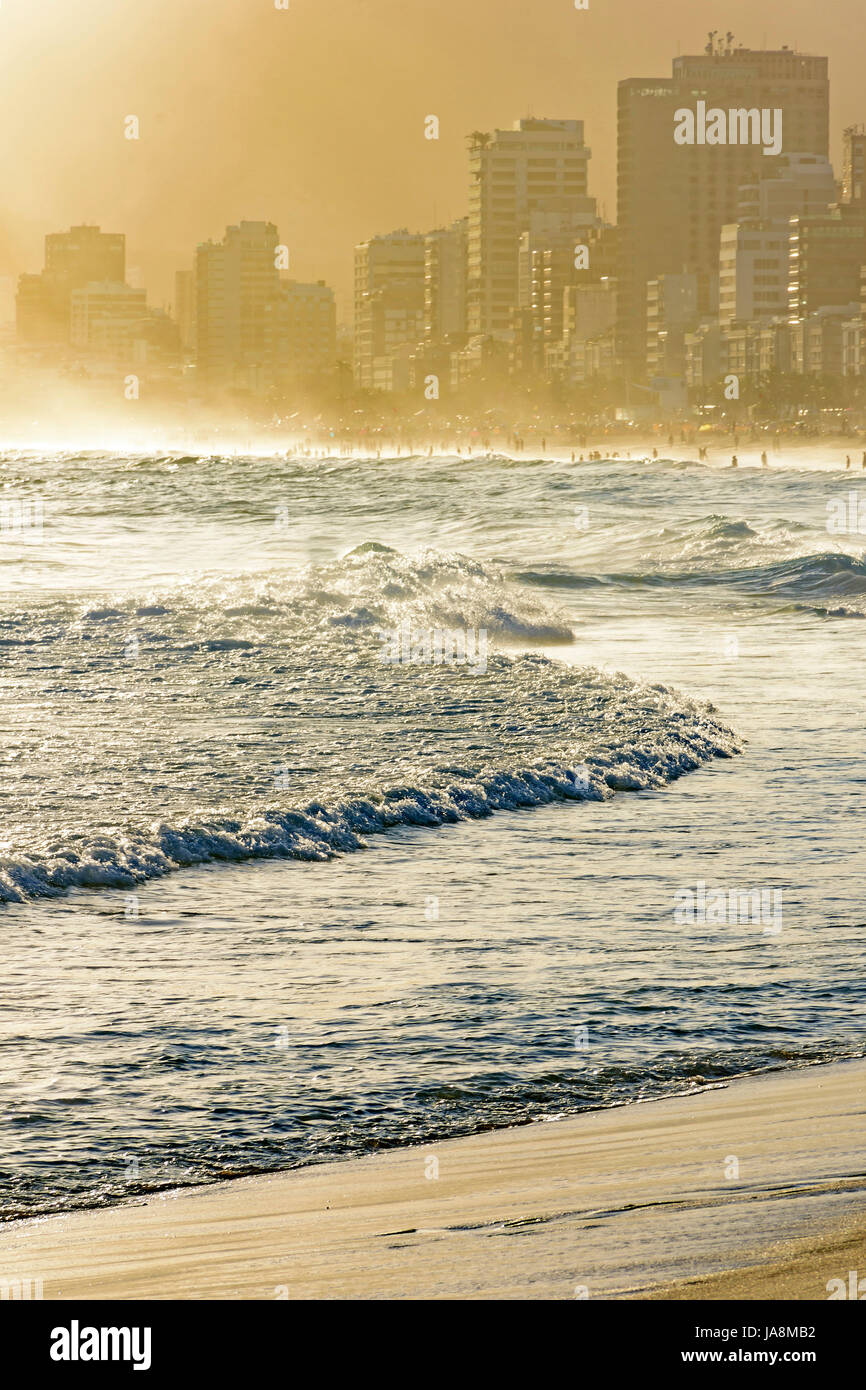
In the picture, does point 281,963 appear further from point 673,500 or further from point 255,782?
point 673,500

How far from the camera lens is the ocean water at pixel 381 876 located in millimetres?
6555

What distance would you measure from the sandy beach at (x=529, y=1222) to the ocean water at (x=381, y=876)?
27cm

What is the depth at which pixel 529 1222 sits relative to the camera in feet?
16.9

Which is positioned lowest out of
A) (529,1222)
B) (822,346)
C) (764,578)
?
(529,1222)

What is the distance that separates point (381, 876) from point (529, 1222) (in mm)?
4948

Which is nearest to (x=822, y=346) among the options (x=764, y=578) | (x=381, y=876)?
(x=764, y=578)

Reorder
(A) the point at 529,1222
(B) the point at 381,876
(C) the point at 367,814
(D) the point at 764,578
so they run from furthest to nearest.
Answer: (D) the point at 764,578, (C) the point at 367,814, (B) the point at 381,876, (A) the point at 529,1222

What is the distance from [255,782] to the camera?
12.3 metres

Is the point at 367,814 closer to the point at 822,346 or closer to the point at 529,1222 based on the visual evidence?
the point at 529,1222

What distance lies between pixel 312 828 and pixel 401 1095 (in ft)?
15.1

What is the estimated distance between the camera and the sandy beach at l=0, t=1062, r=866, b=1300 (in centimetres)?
A: 466
